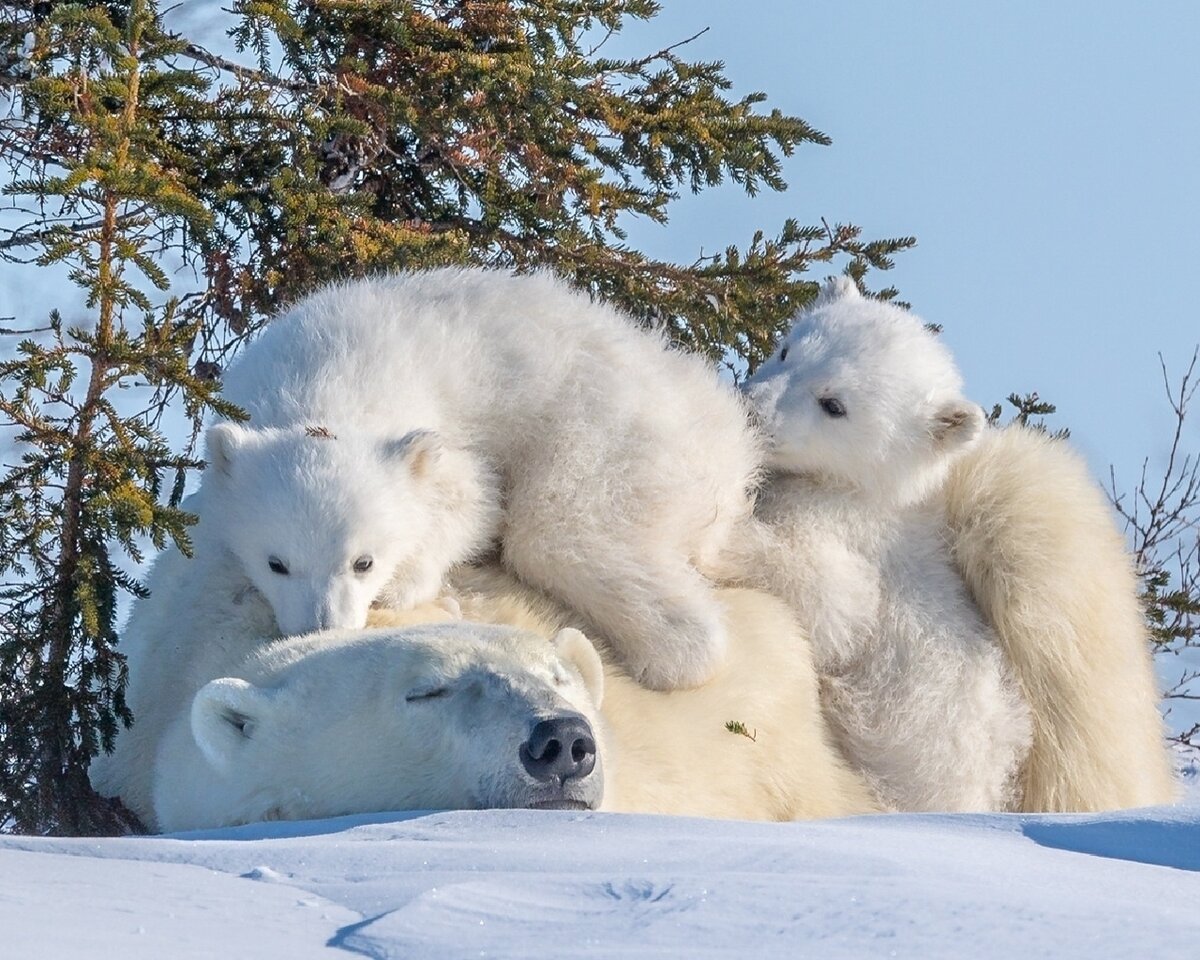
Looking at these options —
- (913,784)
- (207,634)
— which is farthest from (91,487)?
(913,784)

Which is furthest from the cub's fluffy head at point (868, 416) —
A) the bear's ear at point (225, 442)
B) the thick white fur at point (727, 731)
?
the bear's ear at point (225, 442)

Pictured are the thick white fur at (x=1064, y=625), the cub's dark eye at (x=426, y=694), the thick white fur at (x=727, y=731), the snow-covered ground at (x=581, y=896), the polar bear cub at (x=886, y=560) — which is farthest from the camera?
the thick white fur at (x=1064, y=625)

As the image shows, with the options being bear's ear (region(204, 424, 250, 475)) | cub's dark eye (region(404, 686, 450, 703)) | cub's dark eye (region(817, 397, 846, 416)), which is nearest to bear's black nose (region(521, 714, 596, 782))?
cub's dark eye (region(404, 686, 450, 703))

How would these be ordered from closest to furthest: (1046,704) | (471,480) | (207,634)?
(207,634) < (471,480) < (1046,704)

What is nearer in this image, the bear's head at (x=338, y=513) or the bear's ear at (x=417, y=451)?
the bear's head at (x=338, y=513)

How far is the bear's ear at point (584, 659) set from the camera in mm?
3809

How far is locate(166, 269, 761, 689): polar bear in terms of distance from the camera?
4.28 meters

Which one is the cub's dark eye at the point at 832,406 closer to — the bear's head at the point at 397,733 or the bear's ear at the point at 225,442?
the bear's head at the point at 397,733

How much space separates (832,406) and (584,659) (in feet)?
5.48

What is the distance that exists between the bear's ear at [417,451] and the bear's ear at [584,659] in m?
0.75

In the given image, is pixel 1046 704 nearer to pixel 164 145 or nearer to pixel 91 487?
pixel 91 487

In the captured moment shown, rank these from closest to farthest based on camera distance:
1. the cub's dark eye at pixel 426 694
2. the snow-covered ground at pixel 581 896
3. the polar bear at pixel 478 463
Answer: the snow-covered ground at pixel 581 896
the cub's dark eye at pixel 426 694
the polar bear at pixel 478 463

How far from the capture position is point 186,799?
3.69m

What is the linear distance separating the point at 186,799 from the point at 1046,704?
2.60m
